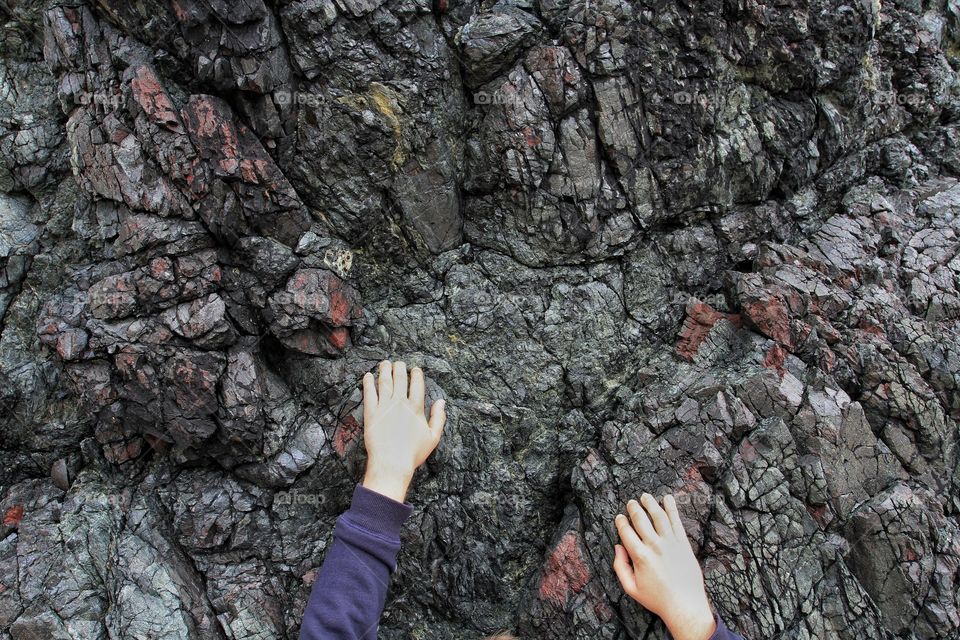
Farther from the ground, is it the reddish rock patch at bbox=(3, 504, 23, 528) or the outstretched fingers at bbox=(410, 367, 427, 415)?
the outstretched fingers at bbox=(410, 367, 427, 415)

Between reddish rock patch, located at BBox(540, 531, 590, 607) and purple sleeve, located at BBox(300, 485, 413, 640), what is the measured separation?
4.30 ft

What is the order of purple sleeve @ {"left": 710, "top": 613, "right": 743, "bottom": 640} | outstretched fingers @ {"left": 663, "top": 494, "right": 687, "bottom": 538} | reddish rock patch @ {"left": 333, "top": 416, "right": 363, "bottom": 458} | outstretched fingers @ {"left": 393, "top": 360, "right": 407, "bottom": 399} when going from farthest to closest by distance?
reddish rock patch @ {"left": 333, "top": 416, "right": 363, "bottom": 458} → outstretched fingers @ {"left": 393, "top": 360, "right": 407, "bottom": 399} → outstretched fingers @ {"left": 663, "top": 494, "right": 687, "bottom": 538} → purple sleeve @ {"left": 710, "top": 613, "right": 743, "bottom": 640}

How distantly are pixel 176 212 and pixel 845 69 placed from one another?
592cm

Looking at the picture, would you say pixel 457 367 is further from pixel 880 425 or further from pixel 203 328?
pixel 880 425

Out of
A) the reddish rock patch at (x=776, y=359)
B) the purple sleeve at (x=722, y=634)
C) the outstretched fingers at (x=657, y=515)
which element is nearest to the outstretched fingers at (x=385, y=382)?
the outstretched fingers at (x=657, y=515)

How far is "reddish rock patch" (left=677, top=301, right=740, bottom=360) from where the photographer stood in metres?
4.85

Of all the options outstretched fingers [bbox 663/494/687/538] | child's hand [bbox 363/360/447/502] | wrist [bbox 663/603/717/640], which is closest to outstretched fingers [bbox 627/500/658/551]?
outstretched fingers [bbox 663/494/687/538]

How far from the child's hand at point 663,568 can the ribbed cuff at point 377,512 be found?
1545 mm

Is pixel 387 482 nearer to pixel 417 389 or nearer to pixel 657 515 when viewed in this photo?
pixel 417 389

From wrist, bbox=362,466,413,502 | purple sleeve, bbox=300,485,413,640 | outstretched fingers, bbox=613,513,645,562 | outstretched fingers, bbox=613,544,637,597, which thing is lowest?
outstretched fingers, bbox=613,544,637,597

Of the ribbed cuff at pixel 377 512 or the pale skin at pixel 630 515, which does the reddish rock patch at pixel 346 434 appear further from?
the ribbed cuff at pixel 377 512

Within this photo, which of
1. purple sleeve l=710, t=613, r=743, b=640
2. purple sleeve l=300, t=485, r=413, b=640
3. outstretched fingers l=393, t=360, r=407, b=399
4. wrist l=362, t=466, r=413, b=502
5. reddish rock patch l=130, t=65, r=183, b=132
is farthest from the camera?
outstretched fingers l=393, t=360, r=407, b=399

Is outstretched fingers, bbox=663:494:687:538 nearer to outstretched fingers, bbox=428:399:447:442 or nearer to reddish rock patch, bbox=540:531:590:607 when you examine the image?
reddish rock patch, bbox=540:531:590:607

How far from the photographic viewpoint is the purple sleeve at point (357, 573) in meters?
3.34
